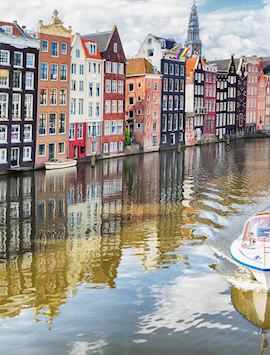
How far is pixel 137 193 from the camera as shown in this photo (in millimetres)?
48156

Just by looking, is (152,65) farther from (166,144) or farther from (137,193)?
(137,193)

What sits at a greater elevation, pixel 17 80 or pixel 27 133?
pixel 17 80

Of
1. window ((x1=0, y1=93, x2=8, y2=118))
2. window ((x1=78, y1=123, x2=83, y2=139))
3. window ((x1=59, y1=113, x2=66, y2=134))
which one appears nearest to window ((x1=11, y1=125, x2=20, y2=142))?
window ((x1=0, y1=93, x2=8, y2=118))

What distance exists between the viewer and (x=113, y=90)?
77.5 meters

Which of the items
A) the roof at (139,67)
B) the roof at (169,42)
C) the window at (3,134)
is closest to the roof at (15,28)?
the window at (3,134)

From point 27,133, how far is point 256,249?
40672mm

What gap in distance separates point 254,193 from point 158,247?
2007 cm

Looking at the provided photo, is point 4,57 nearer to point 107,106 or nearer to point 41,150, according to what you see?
point 41,150

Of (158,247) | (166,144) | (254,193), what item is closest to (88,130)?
(166,144)

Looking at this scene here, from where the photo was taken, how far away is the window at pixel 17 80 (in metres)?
58.6

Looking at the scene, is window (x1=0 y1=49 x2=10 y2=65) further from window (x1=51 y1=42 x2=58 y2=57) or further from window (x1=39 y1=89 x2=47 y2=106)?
window (x1=51 y1=42 x2=58 y2=57)

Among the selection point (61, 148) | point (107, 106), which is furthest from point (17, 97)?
point (107, 106)

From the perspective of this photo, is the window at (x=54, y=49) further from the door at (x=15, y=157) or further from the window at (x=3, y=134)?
the door at (x=15, y=157)

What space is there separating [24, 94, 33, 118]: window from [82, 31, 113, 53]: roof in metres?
17.9
